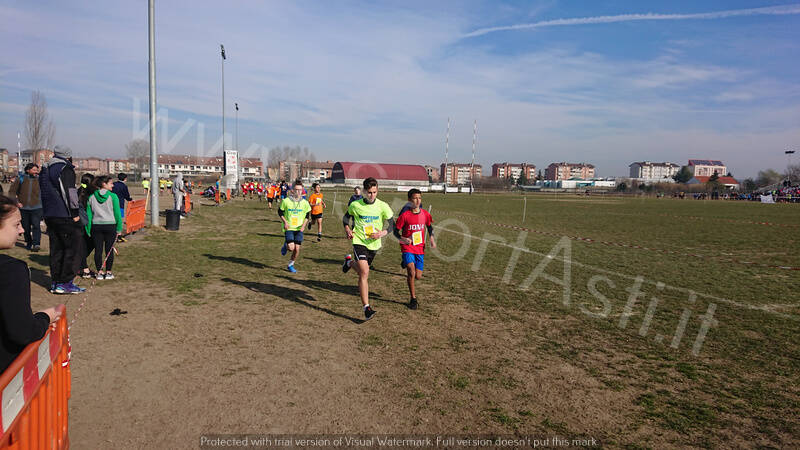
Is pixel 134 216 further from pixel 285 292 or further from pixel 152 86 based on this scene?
pixel 285 292

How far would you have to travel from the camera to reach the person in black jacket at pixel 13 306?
7.73 ft

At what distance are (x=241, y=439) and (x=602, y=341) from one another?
478 centimetres

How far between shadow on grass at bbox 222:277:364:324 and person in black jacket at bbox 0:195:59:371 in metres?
4.66

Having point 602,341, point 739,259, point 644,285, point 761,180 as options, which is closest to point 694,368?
point 602,341

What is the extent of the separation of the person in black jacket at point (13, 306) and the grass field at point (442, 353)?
1458mm

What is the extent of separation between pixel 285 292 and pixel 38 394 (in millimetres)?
5775

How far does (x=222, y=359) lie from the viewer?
5.18m

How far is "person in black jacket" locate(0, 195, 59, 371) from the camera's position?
2.36 metres

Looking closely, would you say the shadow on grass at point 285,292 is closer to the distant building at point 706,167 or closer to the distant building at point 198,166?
the distant building at point 198,166

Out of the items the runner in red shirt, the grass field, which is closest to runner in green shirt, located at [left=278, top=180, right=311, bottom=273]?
the grass field

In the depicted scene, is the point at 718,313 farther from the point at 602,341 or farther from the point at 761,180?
the point at 761,180

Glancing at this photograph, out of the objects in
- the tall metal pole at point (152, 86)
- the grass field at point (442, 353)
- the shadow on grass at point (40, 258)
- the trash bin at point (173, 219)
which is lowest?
the grass field at point (442, 353)

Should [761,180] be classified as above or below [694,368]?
above

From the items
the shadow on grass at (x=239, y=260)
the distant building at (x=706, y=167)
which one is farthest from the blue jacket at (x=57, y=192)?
the distant building at (x=706, y=167)
